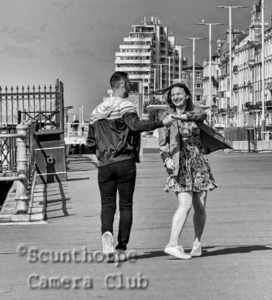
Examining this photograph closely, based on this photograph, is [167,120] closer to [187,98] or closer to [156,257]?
[187,98]

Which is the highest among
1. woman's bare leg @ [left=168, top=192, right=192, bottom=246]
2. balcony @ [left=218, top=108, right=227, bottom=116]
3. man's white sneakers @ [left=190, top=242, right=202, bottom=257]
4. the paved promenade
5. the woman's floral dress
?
balcony @ [left=218, top=108, right=227, bottom=116]

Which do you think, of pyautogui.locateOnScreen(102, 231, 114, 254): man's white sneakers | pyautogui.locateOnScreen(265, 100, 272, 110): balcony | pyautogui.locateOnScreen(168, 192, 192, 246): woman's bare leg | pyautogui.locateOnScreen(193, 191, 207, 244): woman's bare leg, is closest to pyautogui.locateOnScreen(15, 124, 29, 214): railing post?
pyautogui.locateOnScreen(102, 231, 114, 254): man's white sneakers

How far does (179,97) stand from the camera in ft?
36.3

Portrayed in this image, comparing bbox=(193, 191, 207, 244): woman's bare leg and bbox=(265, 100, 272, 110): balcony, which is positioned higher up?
bbox=(265, 100, 272, 110): balcony

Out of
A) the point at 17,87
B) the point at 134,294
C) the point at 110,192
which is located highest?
the point at 17,87

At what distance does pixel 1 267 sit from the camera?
421 inches

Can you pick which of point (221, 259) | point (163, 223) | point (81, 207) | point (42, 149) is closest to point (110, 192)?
point (221, 259)

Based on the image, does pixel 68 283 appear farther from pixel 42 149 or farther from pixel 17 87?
pixel 17 87

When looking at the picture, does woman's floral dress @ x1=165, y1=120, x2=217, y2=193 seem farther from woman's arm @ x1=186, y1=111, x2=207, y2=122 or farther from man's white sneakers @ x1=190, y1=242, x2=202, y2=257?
man's white sneakers @ x1=190, y1=242, x2=202, y2=257

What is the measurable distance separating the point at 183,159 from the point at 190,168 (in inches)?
4.7

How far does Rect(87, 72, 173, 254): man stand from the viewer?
36.7 feet

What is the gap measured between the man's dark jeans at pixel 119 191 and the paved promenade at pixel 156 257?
0.39 metres

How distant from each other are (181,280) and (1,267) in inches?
80.2

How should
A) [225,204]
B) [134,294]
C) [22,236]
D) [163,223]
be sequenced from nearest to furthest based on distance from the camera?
[134,294] < [22,236] < [163,223] < [225,204]
